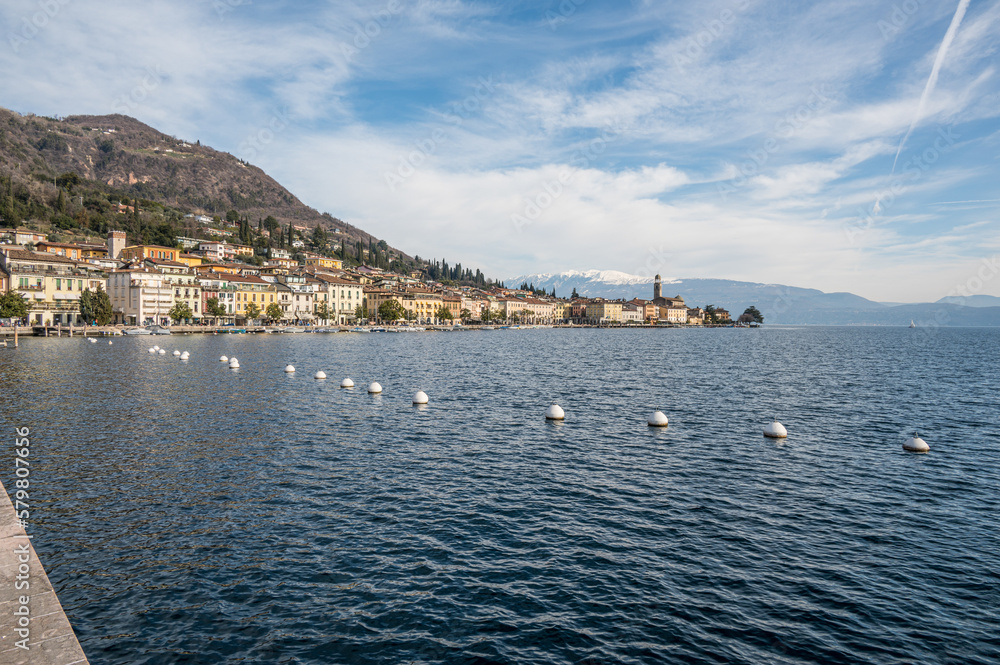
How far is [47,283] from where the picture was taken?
117 metres

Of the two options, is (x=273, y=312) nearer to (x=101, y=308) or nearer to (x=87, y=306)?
(x=101, y=308)

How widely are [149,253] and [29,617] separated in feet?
583

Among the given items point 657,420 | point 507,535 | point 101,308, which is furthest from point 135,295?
point 507,535

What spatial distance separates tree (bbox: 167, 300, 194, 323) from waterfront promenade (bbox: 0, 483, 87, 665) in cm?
14232

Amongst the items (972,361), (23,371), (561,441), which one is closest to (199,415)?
(561,441)

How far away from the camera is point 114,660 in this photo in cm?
922

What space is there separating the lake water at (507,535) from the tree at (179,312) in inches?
4484

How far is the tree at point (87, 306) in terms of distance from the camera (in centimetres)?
11288

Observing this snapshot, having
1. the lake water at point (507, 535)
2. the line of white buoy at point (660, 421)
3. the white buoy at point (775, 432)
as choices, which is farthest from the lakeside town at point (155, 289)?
the white buoy at point (775, 432)

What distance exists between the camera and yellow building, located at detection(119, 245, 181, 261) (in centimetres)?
15512

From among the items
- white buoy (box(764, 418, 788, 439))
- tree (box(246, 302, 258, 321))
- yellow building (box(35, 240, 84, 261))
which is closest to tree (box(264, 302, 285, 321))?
tree (box(246, 302, 258, 321))

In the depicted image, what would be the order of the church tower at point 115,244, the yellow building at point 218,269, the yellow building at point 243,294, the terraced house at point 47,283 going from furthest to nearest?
the church tower at point 115,244
the yellow building at point 218,269
the yellow building at point 243,294
the terraced house at point 47,283

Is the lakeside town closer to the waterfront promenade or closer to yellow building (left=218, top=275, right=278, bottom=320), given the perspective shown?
yellow building (left=218, top=275, right=278, bottom=320)

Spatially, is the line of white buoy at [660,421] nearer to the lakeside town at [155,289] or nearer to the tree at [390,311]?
the lakeside town at [155,289]
